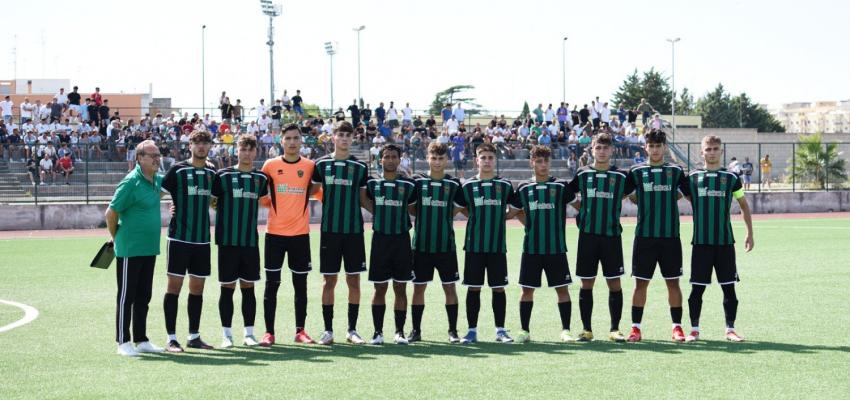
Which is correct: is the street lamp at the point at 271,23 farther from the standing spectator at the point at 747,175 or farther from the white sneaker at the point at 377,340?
the white sneaker at the point at 377,340

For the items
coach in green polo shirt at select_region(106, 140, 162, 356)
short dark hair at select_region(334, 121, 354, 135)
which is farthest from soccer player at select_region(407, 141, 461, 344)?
coach in green polo shirt at select_region(106, 140, 162, 356)

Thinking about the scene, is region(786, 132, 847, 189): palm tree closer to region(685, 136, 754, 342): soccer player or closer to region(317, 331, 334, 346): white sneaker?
region(685, 136, 754, 342): soccer player

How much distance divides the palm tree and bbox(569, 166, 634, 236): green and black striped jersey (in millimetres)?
29991

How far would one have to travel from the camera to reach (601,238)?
9.64 metres

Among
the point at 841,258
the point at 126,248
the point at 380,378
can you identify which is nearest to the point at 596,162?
the point at 380,378

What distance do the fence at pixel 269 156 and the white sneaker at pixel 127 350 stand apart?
20013 millimetres

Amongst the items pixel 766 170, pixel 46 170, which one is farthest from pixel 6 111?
pixel 766 170

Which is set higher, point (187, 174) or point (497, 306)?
point (187, 174)

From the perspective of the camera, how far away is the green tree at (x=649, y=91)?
109m

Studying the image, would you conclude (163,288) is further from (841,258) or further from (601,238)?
(841,258)

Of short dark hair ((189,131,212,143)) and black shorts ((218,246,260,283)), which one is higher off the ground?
short dark hair ((189,131,212,143))

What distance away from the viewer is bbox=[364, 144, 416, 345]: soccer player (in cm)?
955

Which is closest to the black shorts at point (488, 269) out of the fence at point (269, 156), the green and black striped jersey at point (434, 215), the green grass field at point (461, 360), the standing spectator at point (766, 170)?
the green and black striped jersey at point (434, 215)

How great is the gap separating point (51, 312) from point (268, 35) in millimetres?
42543
